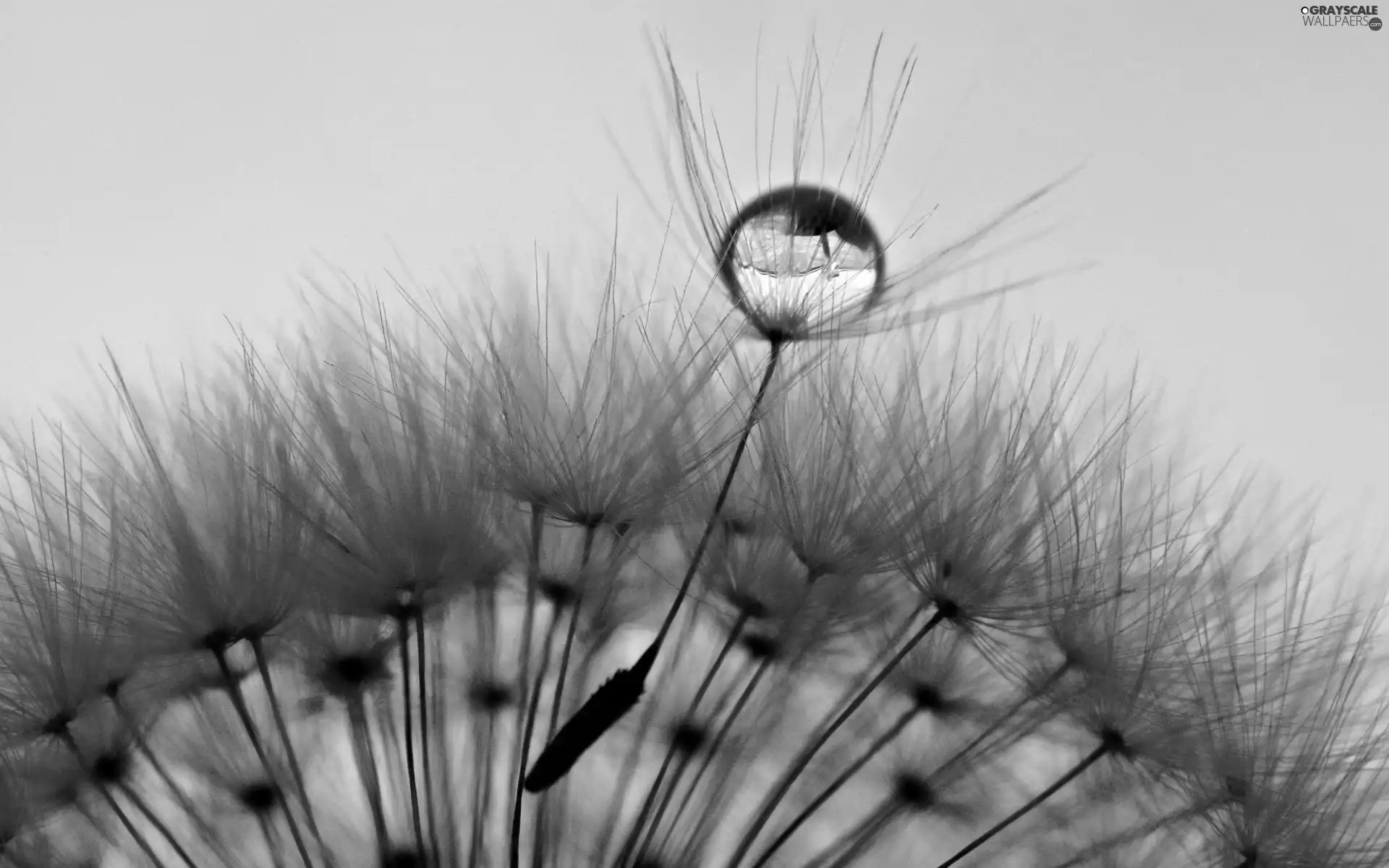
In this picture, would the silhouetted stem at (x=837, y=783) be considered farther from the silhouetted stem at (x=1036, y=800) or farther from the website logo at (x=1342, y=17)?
the website logo at (x=1342, y=17)

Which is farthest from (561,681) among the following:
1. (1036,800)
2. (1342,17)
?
(1342,17)

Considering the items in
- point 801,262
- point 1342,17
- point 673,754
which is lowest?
point 673,754

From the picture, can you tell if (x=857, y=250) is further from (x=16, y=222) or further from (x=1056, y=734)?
(x=16, y=222)

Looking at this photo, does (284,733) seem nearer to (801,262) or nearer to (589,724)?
(589,724)

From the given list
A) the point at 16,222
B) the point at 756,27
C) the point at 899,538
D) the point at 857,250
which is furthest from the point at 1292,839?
the point at 16,222

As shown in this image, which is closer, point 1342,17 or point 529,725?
point 529,725

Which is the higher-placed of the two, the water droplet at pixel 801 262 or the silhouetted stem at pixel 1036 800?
the water droplet at pixel 801 262

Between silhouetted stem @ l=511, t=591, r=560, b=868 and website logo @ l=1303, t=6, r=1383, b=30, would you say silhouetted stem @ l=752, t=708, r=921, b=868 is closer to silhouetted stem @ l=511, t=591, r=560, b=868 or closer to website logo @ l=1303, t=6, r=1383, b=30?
silhouetted stem @ l=511, t=591, r=560, b=868

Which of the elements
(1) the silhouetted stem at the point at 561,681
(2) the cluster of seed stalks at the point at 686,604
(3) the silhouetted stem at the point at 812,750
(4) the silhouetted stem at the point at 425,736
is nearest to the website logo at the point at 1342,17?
(2) the cluster of seed stalks at the point at 686,604
